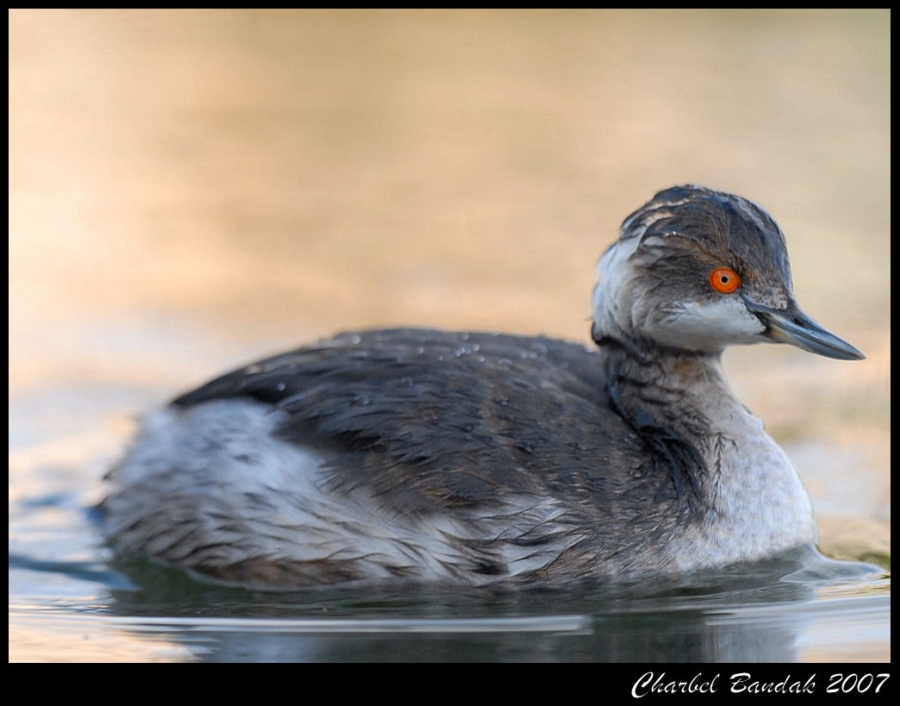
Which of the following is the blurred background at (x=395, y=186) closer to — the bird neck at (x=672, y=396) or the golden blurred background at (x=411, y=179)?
the golden blurred background at (x=411, y=179)

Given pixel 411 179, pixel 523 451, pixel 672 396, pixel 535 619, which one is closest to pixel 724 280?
pixel 672 396

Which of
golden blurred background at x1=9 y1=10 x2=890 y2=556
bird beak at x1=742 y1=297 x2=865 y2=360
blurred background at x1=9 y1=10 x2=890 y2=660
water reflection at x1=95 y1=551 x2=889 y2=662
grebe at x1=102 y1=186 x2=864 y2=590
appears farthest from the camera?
golden blurred background at x1=9 y1=10 x2=890 y2=556

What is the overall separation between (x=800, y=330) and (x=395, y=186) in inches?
306

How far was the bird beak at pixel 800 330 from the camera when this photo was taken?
240 inches

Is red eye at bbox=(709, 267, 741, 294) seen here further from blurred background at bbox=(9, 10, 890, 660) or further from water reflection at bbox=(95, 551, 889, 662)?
blurred background at bbox=(9, 10, 890, 660)

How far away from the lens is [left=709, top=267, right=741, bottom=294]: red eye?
617 centimetres

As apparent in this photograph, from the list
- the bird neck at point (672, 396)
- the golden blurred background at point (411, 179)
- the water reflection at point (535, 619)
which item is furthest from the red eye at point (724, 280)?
the golden blurred background at point (411, 179)

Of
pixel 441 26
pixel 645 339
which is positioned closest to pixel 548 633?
pixel 645 339

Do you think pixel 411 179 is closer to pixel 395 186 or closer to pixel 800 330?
pixel 395 186

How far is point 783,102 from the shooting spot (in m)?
15.0

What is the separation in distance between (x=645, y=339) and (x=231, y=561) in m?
2.03

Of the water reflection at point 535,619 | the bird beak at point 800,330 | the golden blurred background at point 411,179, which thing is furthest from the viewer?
the golden blurred background at point 411,179

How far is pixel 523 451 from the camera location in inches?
237

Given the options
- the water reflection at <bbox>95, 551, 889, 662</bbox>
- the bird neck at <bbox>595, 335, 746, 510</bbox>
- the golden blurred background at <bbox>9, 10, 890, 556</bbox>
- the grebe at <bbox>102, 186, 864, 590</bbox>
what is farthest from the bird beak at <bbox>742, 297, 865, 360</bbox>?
the golden blurred background at <bbox>9, 10, 890, 556</bbox>
